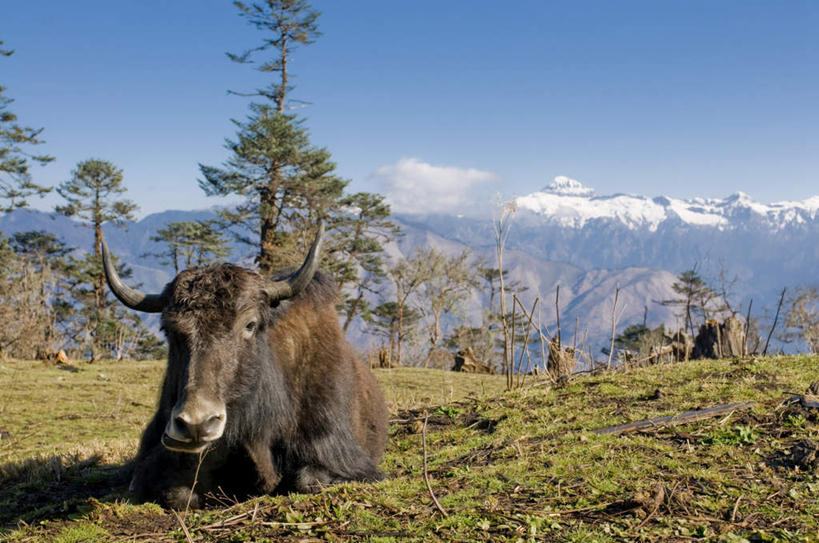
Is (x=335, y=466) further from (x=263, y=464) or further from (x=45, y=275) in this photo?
(x=45, y=275)

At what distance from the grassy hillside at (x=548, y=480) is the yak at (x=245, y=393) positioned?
0.35 metres

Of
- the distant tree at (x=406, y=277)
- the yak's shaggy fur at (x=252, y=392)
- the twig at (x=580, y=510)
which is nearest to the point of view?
the twig at (x=580, y=510)

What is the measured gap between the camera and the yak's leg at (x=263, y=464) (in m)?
5.30

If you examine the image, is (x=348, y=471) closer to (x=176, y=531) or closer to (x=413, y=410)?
(x=176, y=531)

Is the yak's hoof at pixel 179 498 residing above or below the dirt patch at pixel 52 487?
above

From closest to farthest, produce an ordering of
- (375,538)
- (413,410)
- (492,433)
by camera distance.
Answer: (375,538)
(492,433)
(413,410)

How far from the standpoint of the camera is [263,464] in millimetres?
5367

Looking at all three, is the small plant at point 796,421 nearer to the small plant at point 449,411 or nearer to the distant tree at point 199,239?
the small plant at point 449,411

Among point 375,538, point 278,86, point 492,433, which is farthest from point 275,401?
point 278,86

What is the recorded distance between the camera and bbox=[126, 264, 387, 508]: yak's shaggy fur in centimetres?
472

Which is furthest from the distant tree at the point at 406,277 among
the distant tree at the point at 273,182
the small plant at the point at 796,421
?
the small plant at the point at 796,421

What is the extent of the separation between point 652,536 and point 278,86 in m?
37.6

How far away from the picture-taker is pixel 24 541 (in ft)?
13.6

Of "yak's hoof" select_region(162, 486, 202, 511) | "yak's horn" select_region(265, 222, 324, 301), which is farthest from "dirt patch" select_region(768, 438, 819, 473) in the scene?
"yak's hoof" select_region(162, 486, 202, 511)
